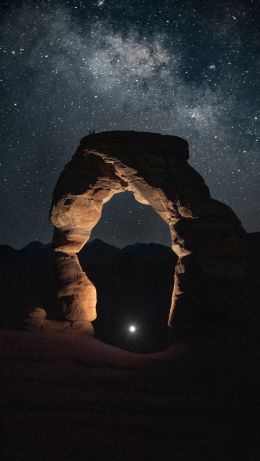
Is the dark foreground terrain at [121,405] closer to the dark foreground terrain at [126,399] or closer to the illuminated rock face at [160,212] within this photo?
the dark foreground terrain at [126,399]

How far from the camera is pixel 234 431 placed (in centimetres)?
467

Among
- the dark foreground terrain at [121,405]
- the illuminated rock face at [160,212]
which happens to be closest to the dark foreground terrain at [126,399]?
the dark foreground terrain at [121,405]

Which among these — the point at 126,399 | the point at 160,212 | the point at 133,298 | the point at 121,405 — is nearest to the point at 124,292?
the point at 133,298

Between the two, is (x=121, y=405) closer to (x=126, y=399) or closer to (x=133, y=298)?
(x=126, y=399)

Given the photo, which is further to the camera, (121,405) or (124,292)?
(124,292)

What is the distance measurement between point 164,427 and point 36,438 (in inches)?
67.3

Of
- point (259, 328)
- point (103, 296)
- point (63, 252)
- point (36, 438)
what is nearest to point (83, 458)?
point (36, 438)

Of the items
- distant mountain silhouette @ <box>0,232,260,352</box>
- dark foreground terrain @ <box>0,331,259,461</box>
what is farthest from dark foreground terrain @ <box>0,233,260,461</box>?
distant mountain silhouette @ <box>0,232,260,352</box>

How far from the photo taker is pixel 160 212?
11789 millimetres

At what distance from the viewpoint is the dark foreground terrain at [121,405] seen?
3922mm

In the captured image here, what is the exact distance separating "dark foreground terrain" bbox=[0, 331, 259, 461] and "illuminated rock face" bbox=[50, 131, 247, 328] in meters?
2.66

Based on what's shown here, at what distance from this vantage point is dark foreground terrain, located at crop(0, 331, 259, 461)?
3.92 metres

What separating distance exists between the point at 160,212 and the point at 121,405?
7.49 meters

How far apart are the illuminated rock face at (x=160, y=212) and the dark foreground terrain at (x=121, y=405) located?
2655 millimetres
